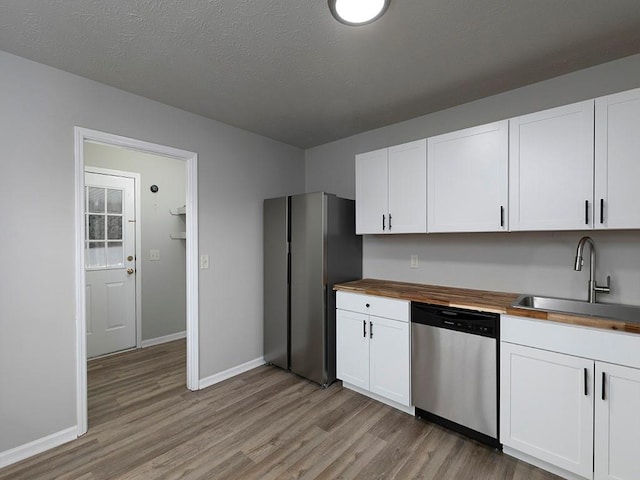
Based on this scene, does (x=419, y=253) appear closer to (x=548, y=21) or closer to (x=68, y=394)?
(x=548, y=21)

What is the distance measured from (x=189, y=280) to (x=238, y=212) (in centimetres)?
83

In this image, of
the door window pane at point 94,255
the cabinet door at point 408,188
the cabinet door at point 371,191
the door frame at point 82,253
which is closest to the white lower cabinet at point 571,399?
the cabinet door at point 408,188

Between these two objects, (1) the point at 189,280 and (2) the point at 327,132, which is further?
(2) the point at 327,132

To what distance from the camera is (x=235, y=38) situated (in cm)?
175

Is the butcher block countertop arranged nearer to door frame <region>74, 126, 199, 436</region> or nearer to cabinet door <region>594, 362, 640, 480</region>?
cabinet door <region>594, 362, 640, 480</region>

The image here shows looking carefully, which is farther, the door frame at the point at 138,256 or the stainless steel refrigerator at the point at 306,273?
the door frame at the point at 138,256

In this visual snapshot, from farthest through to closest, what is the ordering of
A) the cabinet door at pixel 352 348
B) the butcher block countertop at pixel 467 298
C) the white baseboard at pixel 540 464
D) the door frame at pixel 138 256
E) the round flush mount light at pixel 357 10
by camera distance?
1. the door frame at pixel 138 256
2. the cabinet door at pixel 352 348
3. the white baseboard at pixel 540 464
4. the butcher block countertop at pixel 467 298
5. the round flush mount light at pixel 357 10

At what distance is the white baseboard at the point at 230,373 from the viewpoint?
2.89 metres

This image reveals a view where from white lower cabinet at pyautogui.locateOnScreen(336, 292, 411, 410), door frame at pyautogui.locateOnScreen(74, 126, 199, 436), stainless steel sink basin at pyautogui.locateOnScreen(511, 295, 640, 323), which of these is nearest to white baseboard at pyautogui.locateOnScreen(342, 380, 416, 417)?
white lower cabinet at pyautogui.locateOnScreen(336, 292, 411, 410)

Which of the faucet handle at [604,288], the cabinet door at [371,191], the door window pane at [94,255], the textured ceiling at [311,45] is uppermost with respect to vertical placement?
the textured ceiling at [311,45]

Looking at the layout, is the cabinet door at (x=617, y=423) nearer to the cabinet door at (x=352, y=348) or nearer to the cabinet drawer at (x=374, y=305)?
the cabinet drawer at (x=374, y=305)

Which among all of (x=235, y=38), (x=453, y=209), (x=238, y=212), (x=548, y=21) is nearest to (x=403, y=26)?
(x=548, y=21)

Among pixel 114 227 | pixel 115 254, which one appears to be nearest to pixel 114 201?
pixel 114 227

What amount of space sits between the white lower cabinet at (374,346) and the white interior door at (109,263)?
8.77 feet
